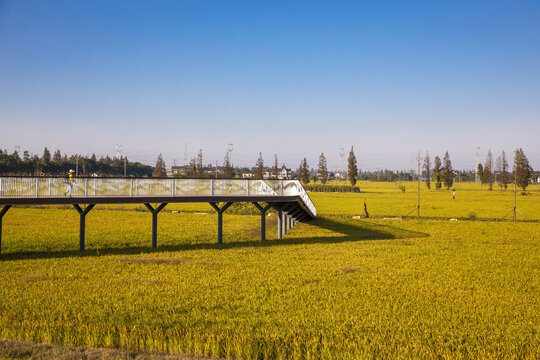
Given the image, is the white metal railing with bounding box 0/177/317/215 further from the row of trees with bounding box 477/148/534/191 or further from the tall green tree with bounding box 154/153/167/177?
the tall green tree with bounding box 154/153/167/177

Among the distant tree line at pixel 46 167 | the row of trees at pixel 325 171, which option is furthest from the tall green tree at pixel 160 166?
the row of trees at pixel 325 171

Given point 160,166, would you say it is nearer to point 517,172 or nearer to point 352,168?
point 352,168

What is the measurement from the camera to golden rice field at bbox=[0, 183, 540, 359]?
10539 mm

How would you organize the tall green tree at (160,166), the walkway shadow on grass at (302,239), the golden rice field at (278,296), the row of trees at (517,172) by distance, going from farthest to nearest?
the tall green tree at (160,166)
the row of trees at (517,172)
the walkway shadow on grass at (302,239)
the golden rice field at (278,296)

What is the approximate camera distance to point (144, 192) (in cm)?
2341

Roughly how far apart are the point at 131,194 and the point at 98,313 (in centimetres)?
1115

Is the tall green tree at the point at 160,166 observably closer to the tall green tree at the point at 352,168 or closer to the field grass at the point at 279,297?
the tall green tree at the point at 352,168

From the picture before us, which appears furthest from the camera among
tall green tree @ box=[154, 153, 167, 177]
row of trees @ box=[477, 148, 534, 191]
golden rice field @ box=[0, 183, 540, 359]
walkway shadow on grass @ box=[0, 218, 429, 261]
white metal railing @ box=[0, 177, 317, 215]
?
tall green tree @ box=[154, 153, 167, 177]

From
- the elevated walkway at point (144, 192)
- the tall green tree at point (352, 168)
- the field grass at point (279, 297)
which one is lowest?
the field grass at point (279, 297)

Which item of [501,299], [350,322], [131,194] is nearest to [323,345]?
[350,322]

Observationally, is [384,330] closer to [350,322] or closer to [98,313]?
[350,322]

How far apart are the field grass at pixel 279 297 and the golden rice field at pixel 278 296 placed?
47 mm

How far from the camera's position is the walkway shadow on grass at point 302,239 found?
22.4 metres

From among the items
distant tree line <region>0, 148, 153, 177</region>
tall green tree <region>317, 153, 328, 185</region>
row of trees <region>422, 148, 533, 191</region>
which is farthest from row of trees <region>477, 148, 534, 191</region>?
distant tree line <region>0, 148, 153, 177</region>
